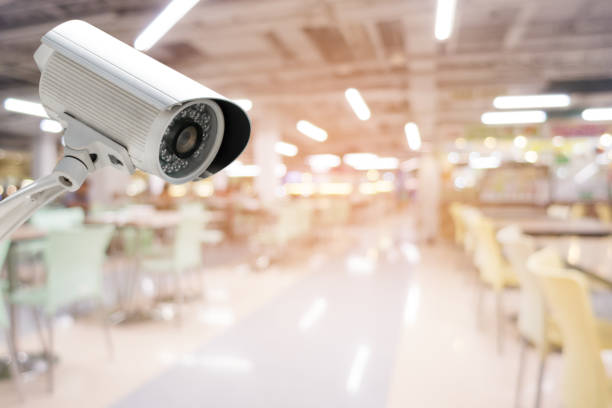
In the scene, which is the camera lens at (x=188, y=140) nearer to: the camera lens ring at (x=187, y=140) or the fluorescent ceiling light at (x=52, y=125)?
the camera lens ring at (x=187, y=140)

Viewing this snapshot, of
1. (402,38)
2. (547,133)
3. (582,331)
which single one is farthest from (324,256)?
(547,133)

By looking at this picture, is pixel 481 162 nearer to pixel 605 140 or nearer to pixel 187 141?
pixel 605 140

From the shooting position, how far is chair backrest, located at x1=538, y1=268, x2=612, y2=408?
1326 mm

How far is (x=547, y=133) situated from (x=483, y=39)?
200 inches

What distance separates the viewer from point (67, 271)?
8.64 feet

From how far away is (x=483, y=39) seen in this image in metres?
6.54

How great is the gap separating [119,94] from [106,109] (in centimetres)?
3

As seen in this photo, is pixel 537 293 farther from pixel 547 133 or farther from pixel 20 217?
pixel 547 133

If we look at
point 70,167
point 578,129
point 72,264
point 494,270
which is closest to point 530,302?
point 494,270

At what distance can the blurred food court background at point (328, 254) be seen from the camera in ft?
7.91

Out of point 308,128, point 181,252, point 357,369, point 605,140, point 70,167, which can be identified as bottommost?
point 357,369

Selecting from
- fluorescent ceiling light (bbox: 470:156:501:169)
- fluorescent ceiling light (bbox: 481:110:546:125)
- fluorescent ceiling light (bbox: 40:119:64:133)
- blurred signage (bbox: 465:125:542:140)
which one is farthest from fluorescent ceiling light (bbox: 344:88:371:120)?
fluorescent ceiling light (bbox: 470:156:501:169)

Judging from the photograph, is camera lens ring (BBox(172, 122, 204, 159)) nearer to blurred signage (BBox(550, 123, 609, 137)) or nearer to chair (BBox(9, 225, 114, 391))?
chair (BBox(9, 225, 114, 391))

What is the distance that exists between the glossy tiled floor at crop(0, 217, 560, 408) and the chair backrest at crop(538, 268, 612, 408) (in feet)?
3.68
